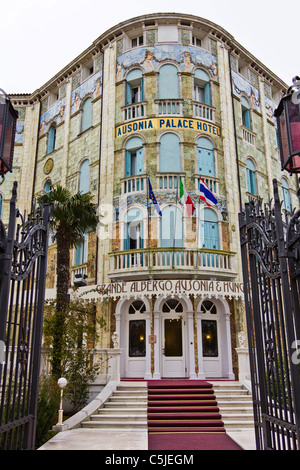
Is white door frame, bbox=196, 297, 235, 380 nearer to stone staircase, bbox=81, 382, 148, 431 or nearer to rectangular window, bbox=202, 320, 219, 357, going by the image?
rectangular window, bbox=202, 320, 219, 357

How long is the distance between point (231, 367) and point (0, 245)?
1433 cm

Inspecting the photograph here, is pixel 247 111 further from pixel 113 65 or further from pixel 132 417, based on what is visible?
pixel 132 417

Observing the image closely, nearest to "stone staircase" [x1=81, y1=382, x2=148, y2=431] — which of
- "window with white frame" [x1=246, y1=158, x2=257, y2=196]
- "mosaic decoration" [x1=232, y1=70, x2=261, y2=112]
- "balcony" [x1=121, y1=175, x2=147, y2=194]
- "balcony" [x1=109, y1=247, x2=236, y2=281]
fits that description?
"balcony" [x1=109, y1=247, x2=236, y2=281]

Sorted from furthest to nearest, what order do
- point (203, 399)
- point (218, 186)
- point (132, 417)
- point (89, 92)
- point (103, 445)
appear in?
point (89, 92)
point (218, 186)
point (203, 399)
point (132, 417)
point (103, 445)

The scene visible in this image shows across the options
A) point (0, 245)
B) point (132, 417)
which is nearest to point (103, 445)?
point (132, 417)

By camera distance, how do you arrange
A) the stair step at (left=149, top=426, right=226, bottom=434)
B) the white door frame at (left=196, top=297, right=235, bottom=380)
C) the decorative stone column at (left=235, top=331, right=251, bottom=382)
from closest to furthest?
the stair step at (left=149, top=426, right=226, bottom=434) → the decorative stone column at (left=235, top=331, right=251, bottom=382) → the white door frame at (left=196, top=297, right=235, bottom=380)

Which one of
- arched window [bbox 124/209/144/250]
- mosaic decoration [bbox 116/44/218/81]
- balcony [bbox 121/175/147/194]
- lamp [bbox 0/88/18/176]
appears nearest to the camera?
lamp [bbox 0/88/18/176]

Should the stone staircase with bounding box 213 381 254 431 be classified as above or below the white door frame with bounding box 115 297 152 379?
below

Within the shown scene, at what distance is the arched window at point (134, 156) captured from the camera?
19.3 meters

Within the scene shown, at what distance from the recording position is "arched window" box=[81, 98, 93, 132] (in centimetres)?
2261

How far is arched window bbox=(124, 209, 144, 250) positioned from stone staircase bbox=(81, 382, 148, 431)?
6803 mm

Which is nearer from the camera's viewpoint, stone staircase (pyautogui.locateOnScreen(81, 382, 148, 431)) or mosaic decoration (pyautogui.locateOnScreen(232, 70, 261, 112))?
stone staircase (pyautogui.locateOnScreen(81, 382, 148, 431))

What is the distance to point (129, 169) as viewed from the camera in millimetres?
19703

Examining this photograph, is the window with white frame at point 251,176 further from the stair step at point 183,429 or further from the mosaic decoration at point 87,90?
the stair step at point 183,429
